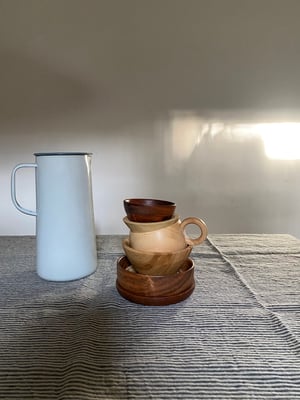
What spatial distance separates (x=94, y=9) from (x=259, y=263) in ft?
5.10

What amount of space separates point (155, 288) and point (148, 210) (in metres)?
0.12

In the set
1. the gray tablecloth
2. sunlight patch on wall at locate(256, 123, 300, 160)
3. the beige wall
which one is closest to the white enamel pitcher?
the gray tablecloth

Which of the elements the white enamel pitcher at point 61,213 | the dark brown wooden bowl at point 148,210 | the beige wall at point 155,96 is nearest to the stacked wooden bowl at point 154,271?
the dark brown wooden bowl at point 148,210

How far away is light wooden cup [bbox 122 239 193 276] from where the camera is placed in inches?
17.6

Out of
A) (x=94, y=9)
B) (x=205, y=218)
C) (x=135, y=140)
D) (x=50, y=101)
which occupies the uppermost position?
(x=94, y=9)

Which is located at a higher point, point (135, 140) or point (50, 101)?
point (50, 101)

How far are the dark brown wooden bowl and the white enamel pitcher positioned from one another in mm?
115

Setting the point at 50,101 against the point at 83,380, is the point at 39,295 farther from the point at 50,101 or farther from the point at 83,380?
the point at 50,101

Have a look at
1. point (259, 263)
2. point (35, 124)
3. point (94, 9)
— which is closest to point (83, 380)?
point (259, 263)

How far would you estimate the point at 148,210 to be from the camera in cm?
46

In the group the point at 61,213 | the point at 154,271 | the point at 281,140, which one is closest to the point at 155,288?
the point at 154,271

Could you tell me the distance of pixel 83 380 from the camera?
1.00 feet

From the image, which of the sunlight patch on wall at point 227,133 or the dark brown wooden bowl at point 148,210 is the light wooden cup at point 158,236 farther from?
the sunlight patch on wall at point 227,133

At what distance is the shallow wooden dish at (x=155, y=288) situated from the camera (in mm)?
453
